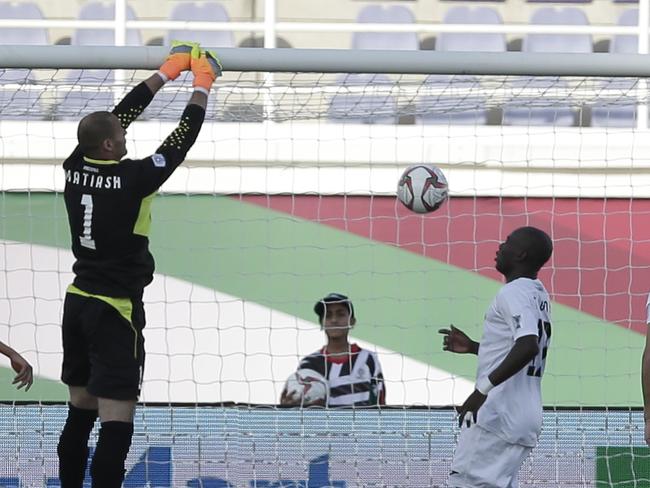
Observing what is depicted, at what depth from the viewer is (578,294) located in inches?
349

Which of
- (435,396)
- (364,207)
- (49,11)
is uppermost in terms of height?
(49,11)

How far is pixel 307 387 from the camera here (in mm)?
6957

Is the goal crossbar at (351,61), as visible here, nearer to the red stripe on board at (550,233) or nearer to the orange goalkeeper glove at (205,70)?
the orange goalkeeper glove at (205,70)

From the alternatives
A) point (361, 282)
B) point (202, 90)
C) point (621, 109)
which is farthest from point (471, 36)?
point (202, 90)

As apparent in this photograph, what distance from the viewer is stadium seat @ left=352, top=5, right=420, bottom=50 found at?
10.8 meters

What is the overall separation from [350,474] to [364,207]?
121 inches

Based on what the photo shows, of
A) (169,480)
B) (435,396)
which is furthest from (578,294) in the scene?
(169,480)

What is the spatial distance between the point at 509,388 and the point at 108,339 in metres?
1.61

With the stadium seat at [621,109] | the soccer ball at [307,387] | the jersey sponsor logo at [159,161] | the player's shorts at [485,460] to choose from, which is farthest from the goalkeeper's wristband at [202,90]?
the stadium seat at [621,109]

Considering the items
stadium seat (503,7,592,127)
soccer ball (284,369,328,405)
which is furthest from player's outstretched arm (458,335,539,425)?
stadium seat (503,7,592,127)

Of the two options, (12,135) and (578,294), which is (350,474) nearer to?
A: (578,294)

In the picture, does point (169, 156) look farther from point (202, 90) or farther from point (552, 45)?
point (552, 45)

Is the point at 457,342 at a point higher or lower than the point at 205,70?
lower

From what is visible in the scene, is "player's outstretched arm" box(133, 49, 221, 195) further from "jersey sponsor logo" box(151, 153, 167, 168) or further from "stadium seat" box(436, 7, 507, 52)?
"stadium seat" box(436, 7, 507, 52)
